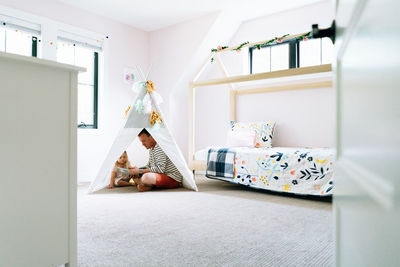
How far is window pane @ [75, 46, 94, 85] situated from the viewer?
13.0 feet

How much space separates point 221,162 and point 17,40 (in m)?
2.61

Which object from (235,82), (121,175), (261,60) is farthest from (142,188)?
(261,60)

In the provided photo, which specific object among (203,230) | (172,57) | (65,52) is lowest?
(203,230)

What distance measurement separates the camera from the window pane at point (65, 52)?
3749mm

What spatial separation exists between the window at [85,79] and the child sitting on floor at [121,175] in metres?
0.94

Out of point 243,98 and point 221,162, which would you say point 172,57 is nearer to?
point 243,98

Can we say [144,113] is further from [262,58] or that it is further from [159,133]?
[262,58]

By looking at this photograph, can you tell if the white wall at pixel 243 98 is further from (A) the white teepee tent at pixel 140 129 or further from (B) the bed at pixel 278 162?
(A) the white teepee tent at pixel 140 129

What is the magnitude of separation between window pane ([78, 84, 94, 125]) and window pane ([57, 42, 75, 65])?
1.12 feet

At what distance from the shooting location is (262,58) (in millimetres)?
4301

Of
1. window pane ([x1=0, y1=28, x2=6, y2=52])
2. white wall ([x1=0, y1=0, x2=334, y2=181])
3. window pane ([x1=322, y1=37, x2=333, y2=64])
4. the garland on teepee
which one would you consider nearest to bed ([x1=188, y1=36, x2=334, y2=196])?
window pane ([x1=322, y1=37, x2=333, y2=64])

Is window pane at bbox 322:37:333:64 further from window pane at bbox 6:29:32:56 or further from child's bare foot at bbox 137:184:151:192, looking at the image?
window pane at bbox 6:29:32:56

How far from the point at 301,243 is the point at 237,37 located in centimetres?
337

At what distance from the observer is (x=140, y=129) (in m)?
3.04
